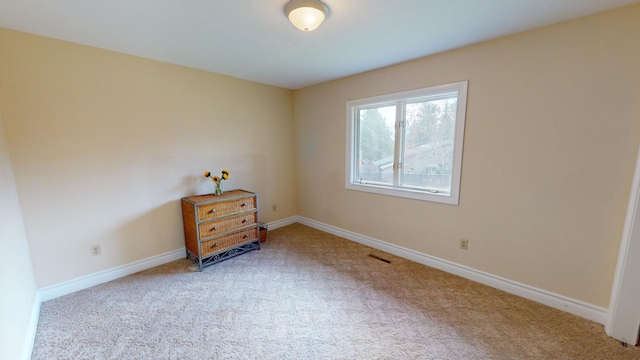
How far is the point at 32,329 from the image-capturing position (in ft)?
5.77

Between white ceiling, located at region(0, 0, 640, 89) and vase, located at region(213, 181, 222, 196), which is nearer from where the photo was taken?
white ceiling, located at region(0, 0, 640, 89)

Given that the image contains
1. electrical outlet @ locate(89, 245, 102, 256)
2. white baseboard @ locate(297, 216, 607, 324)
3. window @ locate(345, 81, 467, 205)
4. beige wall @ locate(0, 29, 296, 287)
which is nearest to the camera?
white baseboard @ locate(297, 216, 607, 324)

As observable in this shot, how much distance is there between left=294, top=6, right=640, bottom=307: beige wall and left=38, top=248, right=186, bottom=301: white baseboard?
9.59ft

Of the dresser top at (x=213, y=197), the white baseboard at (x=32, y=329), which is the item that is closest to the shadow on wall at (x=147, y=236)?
the dresser top at (x=213, y=197)

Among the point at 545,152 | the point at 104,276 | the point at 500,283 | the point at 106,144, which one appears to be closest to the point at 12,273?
the point at 104,276

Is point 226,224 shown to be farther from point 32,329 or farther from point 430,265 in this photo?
point 430,265

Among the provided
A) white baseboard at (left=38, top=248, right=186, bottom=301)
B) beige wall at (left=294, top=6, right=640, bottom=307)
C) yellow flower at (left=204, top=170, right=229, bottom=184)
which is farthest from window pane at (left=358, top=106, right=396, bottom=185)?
white baseboard at (left=38, top=248, right=186, bottom=301)

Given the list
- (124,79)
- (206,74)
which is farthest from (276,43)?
(124,79)

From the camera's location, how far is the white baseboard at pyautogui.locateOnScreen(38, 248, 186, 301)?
2188 mm

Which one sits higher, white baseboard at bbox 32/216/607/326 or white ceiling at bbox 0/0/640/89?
white ceiling at bbox 0/0/640/89

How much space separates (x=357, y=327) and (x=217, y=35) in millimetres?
2621

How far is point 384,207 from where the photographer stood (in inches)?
122

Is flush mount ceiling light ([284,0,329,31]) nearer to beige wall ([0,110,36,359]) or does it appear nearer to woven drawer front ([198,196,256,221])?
woven drawer front ([198,196,256,221])

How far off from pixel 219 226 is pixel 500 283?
2964 mm
